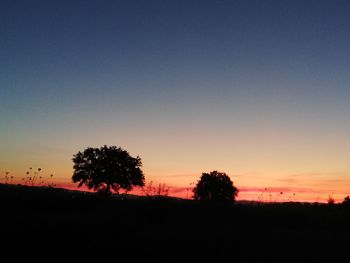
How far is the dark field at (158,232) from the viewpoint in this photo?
23.0 feet

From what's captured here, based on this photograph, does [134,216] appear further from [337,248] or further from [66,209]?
[337,248]

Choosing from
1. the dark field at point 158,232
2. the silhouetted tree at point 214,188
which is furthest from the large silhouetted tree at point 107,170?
the dark field at point 158,232

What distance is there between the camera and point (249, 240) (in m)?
9.27

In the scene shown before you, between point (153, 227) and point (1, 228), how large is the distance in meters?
3.78

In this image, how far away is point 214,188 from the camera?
71.0m

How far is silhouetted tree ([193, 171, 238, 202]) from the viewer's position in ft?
231

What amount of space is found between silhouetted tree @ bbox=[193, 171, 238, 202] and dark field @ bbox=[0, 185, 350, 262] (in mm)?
56398

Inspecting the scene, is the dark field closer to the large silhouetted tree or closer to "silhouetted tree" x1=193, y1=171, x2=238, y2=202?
the large silhouetted tree

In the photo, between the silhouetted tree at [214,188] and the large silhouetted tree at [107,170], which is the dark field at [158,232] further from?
the silhouetted tree at [214,188]

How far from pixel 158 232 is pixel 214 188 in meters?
62.8

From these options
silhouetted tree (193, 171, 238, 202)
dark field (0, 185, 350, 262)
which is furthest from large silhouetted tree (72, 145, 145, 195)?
dark field (0, 185, 350, 262)

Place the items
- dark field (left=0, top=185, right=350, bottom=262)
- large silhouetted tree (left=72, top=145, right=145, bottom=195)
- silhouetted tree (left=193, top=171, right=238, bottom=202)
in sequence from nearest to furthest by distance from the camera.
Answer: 1. dark field (left=0, top=185, right=350, bottom=262)
2. large silhouetted tree (left=72, top=145, right=145, bottom=195)
3. silhouetted tree (left=193, top=171, right=238, bottom=202)

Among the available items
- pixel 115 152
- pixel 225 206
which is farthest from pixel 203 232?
pixel 115 152

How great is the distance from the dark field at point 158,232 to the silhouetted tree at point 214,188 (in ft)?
185
